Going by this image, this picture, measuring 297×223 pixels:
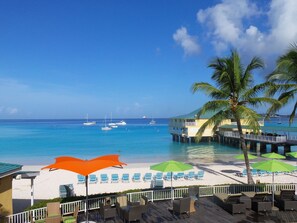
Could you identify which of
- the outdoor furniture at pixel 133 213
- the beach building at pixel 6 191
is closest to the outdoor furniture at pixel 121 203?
the outdoor furniture at pixel 133 213

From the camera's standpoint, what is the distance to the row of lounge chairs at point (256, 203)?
433 inches

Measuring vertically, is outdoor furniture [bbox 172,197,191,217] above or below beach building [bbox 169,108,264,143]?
below

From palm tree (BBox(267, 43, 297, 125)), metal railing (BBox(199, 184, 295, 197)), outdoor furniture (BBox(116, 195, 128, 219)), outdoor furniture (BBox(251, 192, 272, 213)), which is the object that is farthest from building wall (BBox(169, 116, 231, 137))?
outdoor furniture (BBox(116, 195, 128, 219))

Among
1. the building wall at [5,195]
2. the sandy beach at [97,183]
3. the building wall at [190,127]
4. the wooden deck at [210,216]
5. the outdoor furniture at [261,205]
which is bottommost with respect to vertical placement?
the sandy beach at [97,183]

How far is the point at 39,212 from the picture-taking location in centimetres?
1052

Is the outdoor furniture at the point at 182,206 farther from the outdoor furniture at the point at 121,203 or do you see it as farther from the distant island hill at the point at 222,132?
the distant island hill at the point at 222,132

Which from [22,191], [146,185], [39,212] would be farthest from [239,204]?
[22,191]

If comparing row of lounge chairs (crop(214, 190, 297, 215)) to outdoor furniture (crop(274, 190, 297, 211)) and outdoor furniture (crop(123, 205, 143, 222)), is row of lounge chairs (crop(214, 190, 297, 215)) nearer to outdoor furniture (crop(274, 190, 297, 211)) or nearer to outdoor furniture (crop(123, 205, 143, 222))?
outdoor furniture (crop(274, 190, 297, 211))

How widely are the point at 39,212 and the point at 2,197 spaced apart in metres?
1.45

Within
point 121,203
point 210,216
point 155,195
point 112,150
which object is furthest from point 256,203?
A: point 112,150

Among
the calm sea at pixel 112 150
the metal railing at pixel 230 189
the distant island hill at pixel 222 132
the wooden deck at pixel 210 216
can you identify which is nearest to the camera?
the wooden deck at pixel 210 216

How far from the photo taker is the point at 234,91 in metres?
17.4

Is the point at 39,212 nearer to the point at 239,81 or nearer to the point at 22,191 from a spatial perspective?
the point at 22,191

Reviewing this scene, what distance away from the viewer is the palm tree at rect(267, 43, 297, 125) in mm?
17552
